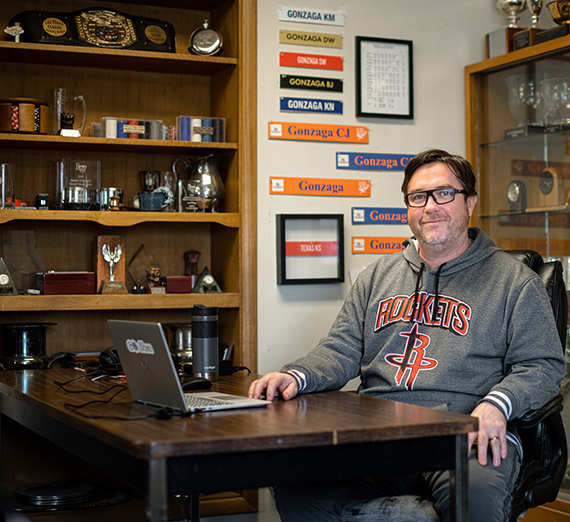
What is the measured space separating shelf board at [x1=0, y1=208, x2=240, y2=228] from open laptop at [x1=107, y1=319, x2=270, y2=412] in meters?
1.42

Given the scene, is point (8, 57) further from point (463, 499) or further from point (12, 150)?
point (463, 499)

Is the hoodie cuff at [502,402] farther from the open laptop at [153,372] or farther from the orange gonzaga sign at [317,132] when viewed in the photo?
the orange gonzaga sign at [317,132]

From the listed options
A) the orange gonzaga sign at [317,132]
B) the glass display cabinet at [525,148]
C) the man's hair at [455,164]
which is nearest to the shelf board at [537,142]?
the glass display cabinet at [525,148]

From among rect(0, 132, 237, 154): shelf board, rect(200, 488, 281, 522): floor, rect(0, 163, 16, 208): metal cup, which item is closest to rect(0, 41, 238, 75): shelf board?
rect(0, 132, 237, 154): shelf board

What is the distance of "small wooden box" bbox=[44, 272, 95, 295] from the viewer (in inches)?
113

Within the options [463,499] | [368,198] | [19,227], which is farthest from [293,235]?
[463,499]

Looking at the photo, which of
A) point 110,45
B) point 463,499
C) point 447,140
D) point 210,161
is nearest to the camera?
point 463,499

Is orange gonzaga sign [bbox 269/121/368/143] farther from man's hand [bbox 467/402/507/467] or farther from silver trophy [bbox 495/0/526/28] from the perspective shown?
man's hand [bbox 467/402/507/467]

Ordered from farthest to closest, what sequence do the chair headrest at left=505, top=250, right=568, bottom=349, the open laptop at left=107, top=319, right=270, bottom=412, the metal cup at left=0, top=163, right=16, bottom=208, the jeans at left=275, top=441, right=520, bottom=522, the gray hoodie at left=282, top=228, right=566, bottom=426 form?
the metal cup at left=0, top=163, right=16, bottom=208 → the chair headrest at left=505, top=250, right=568, bottom=349 → the gray hoodie at left=282, top=228, right=566, bottom=426 → the jeans at left=275, top=441, right=520, bottom=522 → the open laptop at left=107, top=319, right=270, bottom=412

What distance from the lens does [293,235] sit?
10.6ft

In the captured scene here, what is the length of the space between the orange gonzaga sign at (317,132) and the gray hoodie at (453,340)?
3.87 ft

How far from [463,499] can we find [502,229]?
7.11 feet

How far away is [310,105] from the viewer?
3.26 m

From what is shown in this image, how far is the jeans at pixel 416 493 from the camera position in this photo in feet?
5.21
